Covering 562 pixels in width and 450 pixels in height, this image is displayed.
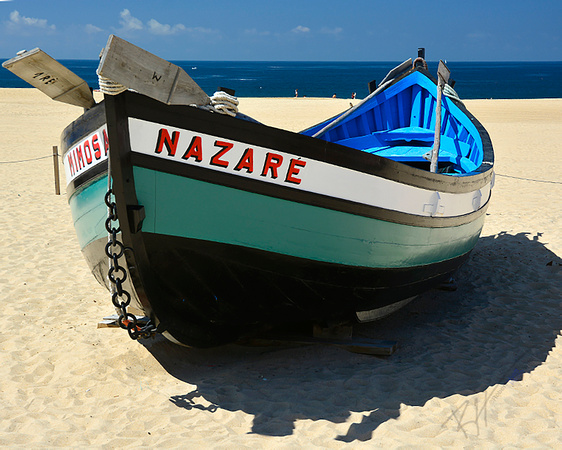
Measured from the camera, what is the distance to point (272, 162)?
3.52 metres

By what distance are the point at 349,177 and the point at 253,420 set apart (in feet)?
5.90

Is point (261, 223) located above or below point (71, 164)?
below

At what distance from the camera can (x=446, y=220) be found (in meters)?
4.83

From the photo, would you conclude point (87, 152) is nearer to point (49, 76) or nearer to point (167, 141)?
point (49, 76)

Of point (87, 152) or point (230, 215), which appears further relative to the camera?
point (87, 152)

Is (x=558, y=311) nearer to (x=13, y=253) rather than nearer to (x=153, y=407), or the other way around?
(x=153, y=407)

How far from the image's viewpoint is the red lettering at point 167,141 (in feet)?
10.8

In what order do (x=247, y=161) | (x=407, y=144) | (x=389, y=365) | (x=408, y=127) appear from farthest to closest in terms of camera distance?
(x=408, y=127), (x=407, y=144), (x=389, y=365), (x=247, y=161)

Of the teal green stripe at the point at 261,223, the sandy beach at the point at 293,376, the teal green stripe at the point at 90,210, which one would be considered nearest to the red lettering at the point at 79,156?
the teal green stripe at the point at 90,210

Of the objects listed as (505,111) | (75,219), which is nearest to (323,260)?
(75,219)

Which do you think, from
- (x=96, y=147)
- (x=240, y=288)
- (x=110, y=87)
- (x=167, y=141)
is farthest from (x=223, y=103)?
(x=240, y=288)

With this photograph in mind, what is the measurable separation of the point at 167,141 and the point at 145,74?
0.46 meters

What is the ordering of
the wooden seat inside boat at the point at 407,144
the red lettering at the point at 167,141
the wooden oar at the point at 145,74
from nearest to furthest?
the wooden oar at the point at 145,74 < the red lettering at the point at 167,141 < the wooden seat inside boat at the point at 407,144

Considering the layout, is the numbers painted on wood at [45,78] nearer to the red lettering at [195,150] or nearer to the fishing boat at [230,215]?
the fishing boat at [230,215]
